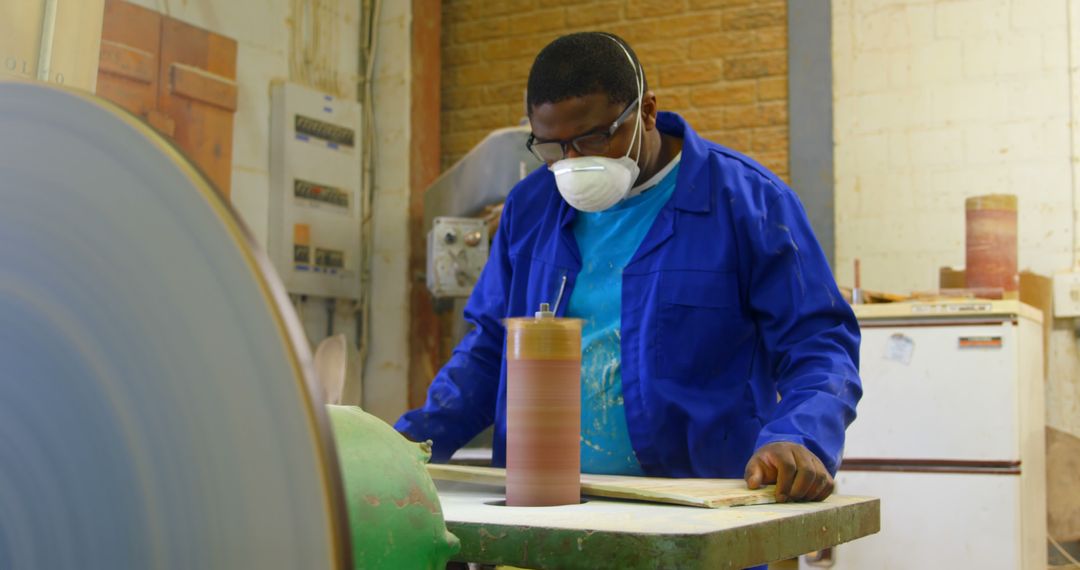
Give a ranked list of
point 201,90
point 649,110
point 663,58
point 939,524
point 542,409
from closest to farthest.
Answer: point 542,409 → point 649,110 → point 939,524 → point 201,90 → point 663,58

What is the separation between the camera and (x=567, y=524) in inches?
38.4

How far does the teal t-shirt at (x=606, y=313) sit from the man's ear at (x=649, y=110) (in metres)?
0.07

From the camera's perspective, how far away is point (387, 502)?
0.87 m

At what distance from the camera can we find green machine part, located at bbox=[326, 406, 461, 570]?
2.79 feet

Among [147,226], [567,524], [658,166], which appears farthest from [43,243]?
[658,166]

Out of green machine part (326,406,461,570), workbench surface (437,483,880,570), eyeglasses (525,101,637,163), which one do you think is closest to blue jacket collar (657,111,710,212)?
eyeglasses (525,101,637,163)

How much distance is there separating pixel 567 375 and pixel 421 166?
4.06 metres

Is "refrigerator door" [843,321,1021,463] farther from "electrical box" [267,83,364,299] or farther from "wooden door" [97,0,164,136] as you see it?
"wooden door" [97,0,164,136]

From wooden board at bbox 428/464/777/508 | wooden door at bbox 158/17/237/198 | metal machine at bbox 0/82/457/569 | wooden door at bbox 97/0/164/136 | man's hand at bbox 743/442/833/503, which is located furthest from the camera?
wooden door at bbox 158/17/237/198

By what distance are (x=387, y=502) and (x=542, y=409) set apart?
1.08ft

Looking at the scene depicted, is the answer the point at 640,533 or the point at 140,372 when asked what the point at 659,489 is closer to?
the point at 640,533

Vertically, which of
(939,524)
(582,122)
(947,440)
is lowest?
(939,524)

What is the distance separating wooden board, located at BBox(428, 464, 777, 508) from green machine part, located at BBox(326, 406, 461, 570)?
0.32m

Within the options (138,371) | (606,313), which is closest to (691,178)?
(606,313)
